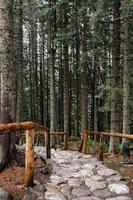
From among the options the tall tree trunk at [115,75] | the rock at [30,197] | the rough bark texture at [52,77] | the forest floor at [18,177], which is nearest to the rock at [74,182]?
the forest floor at [18,177]

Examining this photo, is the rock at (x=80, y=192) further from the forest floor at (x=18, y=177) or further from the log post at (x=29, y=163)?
the log post at (x=29, y=163)

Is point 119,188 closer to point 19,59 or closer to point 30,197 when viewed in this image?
point 30,197

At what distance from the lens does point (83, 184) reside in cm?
835

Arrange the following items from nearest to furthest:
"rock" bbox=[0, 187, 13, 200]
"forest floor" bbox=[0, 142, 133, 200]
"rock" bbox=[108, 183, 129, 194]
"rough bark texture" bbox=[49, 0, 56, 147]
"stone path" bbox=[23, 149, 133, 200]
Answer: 1. "rock" bbox=[0, 187, 13, 200]
2. "forest floor" bbox=[0, 142, 133, 200]
3. "stone path" bbox=[23, 149, 133, 200]
4. "rock" bbox=[108, 183, 129, 194]
5. "rough bark texture" bbox=[49, 0, 56, 147]

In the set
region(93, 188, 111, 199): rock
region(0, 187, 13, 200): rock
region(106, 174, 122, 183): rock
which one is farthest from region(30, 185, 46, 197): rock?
region(106, 174, 122, 183): rock

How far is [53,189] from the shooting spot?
771 centimetres

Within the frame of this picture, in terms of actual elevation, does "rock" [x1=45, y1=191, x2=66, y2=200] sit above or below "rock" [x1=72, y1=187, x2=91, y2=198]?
above

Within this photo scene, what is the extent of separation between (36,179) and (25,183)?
84 cm

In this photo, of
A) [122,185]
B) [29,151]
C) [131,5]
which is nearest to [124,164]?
[122,185]

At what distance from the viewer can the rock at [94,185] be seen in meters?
8.03

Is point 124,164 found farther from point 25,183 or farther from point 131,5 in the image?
point 131,5

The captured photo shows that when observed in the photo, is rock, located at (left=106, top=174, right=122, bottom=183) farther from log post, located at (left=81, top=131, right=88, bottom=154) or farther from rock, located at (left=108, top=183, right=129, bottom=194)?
log post, located at (left=81, top=131, right=88, bottom=154)

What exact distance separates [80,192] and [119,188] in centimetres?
90

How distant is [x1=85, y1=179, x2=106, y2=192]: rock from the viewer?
803 cm
